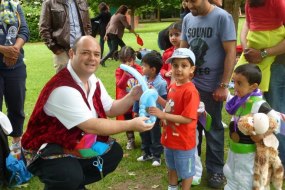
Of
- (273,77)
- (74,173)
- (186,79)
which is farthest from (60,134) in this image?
(273,77)

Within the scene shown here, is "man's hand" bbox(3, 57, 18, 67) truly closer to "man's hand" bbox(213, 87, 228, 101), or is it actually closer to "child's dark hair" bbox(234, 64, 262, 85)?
"man's hand" bbox(213, 87, 228, 101)

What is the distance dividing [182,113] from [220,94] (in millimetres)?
498

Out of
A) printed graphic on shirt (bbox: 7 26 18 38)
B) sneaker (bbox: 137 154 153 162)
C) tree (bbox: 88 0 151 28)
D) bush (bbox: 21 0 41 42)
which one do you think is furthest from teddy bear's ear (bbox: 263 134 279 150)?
tree (bbox: 88 0 151 28)

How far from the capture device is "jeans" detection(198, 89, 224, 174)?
3.61 m

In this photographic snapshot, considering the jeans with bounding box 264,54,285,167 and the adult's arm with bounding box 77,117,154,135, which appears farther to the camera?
the jeans with bounding box 264,54,285,167

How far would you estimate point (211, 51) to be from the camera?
350cm

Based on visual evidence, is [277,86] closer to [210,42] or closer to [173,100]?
[210,42]

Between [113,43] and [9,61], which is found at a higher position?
[9,61]

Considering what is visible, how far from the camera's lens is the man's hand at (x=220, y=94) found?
341 cm

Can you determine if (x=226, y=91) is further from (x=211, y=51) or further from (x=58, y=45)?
(x=58, y=45)

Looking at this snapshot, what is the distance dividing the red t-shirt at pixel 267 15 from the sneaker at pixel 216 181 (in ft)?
4.59

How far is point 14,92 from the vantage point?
157 inches

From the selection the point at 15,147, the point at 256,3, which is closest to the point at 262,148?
the point at 256,3

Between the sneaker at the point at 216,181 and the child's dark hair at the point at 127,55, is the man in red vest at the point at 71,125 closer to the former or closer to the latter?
the sneaker at the point at 216,181
